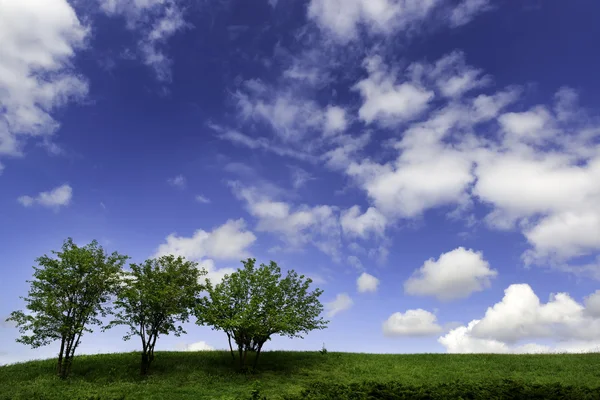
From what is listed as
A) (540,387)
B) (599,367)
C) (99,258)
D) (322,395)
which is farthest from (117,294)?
(599,367)

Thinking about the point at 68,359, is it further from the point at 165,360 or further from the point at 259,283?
the point at 259,283

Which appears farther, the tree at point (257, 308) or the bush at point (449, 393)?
the tree at point (257, 308)

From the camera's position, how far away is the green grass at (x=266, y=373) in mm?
36938

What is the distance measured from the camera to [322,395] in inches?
965

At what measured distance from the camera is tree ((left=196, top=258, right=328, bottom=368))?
43281 mm

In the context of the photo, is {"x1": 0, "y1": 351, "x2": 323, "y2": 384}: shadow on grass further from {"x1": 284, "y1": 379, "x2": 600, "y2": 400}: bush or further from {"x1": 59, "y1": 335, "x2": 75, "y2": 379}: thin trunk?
{"x1": 284, "y1": 379, "x2": 600, "y2": 400}: bush

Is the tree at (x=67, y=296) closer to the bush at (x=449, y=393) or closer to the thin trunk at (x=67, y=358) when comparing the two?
the thin trunk at (x=67, y=358)

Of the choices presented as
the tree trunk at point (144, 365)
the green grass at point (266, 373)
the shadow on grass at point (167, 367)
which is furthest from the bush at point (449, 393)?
the tree trunk at point (144, 365)

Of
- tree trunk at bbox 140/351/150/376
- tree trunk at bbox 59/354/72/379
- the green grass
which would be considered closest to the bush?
the green grass

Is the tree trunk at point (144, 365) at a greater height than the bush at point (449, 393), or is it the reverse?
the tree trunk at point (144, 365)

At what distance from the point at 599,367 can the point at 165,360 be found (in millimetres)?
45252

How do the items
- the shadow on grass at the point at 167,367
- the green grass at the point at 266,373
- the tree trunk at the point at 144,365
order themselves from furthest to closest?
the tree trunk at the point at 144,365
the shadow on grass at the point at 167,367
the green grass at the point at 266,373

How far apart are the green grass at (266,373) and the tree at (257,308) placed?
12.1ft

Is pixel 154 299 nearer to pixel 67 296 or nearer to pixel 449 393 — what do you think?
pixel 67 296
